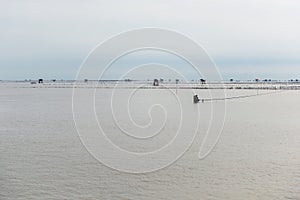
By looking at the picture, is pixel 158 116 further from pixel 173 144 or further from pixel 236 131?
pixel 173 144

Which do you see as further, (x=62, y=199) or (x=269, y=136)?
(x=269, y=136)

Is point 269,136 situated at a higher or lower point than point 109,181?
higher

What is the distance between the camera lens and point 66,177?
14992mm

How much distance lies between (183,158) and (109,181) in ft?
16.2

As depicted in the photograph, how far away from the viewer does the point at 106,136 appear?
24.5m

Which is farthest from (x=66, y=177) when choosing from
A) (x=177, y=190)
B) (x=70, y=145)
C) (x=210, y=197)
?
(x=70, y=145)

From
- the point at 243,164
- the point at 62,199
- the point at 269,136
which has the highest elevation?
the point at 269,136

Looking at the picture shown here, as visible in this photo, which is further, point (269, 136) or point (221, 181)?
point (269, 136)

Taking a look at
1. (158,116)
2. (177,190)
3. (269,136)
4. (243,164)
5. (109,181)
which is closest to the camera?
(177,190)

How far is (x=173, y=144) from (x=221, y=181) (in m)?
7.35

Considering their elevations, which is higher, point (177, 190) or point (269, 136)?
point (269, 136)

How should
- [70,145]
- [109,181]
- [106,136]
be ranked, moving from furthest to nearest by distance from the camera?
[106,136]
[70,145]
[109,181]

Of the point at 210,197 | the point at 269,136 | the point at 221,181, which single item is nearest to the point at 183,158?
the point at 221,181

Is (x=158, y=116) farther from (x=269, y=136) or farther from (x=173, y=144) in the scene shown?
(x=173, y=144)
